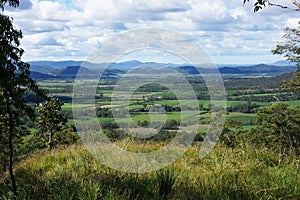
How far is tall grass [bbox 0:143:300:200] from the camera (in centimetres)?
502

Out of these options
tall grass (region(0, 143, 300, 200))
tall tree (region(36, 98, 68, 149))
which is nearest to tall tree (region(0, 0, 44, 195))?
tall grass (region(0, 143, 300, 200))

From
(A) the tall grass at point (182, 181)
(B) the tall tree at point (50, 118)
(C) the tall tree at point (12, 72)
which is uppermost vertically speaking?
(C) the tall tree at point (12, 72)

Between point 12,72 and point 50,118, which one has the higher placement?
point 12,72

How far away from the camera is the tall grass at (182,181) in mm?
5020

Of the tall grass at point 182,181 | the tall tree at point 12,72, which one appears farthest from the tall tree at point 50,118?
the tall tree at point 12,72

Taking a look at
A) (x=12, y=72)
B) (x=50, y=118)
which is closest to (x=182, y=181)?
(x=12, y=72)

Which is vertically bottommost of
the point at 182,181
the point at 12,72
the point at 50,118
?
the point at 50,118

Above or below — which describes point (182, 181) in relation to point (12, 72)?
below

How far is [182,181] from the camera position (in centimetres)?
591

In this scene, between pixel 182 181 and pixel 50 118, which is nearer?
pixel 182 181

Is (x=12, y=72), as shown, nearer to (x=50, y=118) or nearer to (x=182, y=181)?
(x=182, y=181)

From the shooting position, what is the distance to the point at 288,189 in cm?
536

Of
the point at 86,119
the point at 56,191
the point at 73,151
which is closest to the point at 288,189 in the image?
the point at 56,191

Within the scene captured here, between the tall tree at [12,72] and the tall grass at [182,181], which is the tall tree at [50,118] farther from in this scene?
the tall tree at [12,72]
